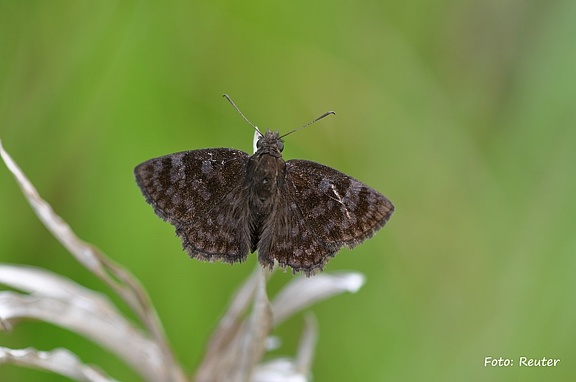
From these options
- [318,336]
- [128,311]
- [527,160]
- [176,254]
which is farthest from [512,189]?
[128,311]

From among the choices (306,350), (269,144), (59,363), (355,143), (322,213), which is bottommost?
(59,363)

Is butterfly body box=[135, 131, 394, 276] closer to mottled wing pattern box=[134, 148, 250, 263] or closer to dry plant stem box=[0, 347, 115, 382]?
mottled wing pattern box=[134, 148, 250, 263]

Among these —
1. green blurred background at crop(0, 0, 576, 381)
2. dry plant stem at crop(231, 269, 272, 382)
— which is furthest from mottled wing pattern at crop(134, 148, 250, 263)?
green blurred background at crop(0, 0, 576, 381)

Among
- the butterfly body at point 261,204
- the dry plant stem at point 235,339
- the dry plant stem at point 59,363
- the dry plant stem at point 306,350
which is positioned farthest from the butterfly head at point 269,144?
the dry plant stem at point 59,363

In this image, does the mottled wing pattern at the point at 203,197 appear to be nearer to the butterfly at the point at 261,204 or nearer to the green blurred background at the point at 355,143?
the butterfly at the point at 261,204

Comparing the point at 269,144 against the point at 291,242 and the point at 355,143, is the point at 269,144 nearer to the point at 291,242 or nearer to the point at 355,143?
the point at 291,242

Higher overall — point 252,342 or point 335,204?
point 335,204

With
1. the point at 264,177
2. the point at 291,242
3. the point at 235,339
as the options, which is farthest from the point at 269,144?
the point at 235,339
